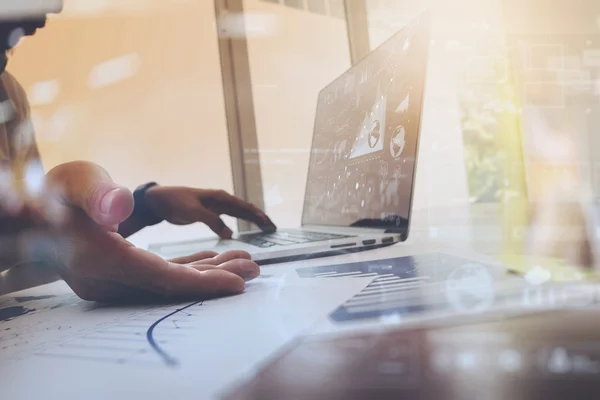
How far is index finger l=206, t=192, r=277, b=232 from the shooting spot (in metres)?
0.84

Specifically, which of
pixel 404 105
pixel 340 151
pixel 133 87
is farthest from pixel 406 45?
pixel 133 87

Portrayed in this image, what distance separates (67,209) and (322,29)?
0.73 m

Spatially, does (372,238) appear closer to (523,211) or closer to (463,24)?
(523,211)

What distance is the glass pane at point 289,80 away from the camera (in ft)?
3.03

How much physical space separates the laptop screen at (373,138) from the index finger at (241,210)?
0.10 metres

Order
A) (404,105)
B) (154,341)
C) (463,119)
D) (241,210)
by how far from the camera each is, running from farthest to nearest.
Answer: (241,210)
(463,119)
(404,105)
(154,341)

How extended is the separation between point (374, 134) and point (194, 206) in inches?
14.5

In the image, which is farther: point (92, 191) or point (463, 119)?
point (463, 119)

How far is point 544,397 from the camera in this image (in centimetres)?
13

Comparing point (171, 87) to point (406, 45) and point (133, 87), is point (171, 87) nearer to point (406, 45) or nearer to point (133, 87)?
point (133, 87)

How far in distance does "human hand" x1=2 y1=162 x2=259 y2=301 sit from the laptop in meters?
0.16

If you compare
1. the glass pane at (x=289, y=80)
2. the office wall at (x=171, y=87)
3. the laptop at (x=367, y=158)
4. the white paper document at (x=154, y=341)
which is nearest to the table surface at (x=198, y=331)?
the white paper document at (x=154, y=341)

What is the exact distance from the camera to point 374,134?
0.64 metres

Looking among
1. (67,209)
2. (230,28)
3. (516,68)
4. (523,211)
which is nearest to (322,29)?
(230,28)
